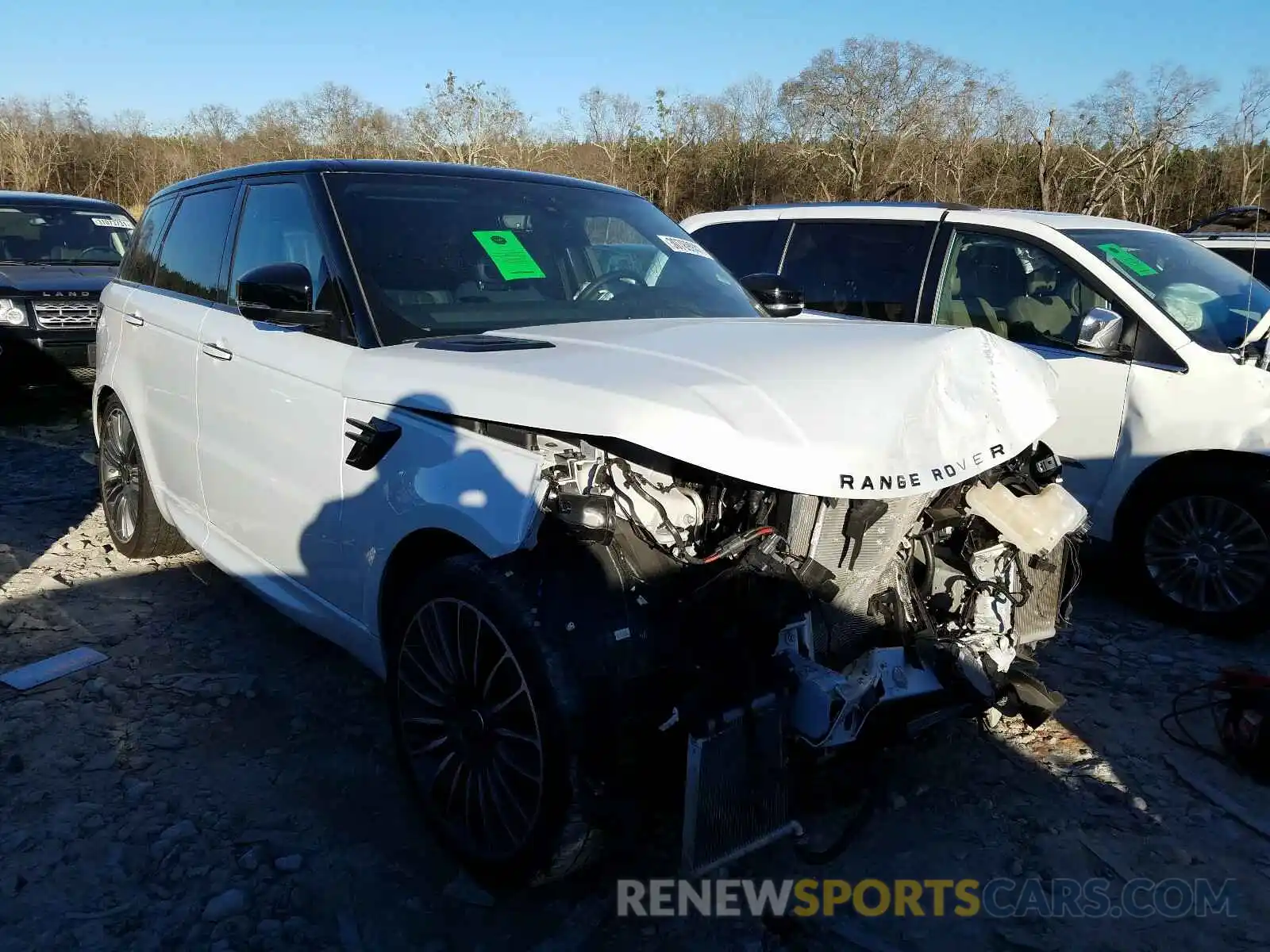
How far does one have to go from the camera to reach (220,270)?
3988 millimetres

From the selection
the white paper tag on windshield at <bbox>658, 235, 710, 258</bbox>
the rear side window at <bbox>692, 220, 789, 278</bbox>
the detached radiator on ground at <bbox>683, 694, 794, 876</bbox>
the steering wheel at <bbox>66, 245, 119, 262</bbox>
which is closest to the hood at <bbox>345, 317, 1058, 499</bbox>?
the detached radiator on ground at <bbox>683, 694, 794, 876</bbox>

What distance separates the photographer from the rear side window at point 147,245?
477 centimetres

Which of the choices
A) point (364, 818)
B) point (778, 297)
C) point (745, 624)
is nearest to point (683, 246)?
point (778, 297)

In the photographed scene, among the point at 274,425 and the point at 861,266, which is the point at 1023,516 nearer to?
the point at 274,425

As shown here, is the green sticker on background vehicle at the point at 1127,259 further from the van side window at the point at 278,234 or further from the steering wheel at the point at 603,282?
the van side window at the point at 278,234

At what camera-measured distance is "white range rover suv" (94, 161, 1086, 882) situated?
2.28 meters

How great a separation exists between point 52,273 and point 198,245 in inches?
237

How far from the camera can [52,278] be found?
8.84 m

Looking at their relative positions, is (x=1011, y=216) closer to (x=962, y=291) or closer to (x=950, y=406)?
(x=962, y=291)

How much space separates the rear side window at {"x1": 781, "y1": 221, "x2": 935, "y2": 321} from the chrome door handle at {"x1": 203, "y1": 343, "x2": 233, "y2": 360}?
3.45 m

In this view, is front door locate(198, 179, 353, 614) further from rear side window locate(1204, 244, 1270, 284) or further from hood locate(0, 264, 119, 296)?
rear side window locate(1204, 244, 1270, 284)

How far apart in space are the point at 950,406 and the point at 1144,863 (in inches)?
59.9

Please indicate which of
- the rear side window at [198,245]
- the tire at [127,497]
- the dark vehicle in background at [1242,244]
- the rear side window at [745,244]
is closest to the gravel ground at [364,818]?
the tire at [127,497]

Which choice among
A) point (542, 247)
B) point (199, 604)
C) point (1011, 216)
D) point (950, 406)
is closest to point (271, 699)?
point (199, 604)
